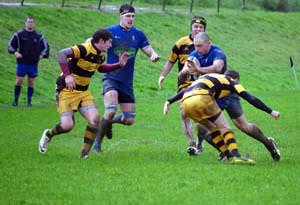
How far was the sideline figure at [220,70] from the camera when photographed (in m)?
13.7

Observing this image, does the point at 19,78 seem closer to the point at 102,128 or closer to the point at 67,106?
the point at 102,128

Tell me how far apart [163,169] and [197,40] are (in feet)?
7.05

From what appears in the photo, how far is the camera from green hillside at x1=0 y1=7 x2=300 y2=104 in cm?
3138

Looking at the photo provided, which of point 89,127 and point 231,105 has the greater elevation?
point 231,105

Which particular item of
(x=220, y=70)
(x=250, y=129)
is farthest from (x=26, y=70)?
(x=250, y=129)

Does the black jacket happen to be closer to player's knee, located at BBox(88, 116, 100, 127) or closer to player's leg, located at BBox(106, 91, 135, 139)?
player's leg, located at BBox(106, 91, 135, 139)

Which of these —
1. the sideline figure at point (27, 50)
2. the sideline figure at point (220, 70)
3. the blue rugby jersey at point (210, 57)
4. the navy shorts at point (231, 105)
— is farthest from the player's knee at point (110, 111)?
the sideline figure at point (27, 50)

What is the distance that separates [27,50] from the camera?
79.8 feet

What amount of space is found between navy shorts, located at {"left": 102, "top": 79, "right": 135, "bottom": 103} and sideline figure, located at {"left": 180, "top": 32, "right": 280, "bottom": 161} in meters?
1.48

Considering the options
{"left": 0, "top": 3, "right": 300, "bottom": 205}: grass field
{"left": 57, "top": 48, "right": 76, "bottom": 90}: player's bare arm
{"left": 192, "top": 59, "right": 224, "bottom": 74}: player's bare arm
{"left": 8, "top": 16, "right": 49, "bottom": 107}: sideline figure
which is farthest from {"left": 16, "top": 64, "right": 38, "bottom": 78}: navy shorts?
{"left": 192, "top": 59, "right": 224, "bottom": 74}: player's bare arm

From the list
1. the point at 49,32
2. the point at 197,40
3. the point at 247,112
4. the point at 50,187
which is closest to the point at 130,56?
the point at 197,40

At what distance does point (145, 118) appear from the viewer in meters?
22.4

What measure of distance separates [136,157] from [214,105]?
185cm

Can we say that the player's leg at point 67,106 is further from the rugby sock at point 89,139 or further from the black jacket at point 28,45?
the black jacket at point 28,45
